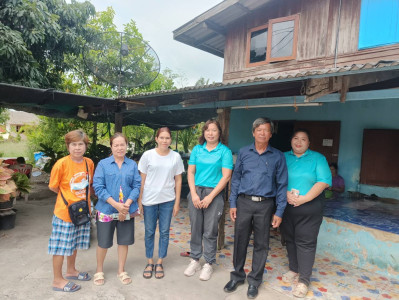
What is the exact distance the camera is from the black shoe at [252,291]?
2733 millimetres

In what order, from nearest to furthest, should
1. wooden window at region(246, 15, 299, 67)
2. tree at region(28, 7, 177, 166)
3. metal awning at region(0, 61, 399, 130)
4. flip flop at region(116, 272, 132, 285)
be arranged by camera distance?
metal awning at region(0, 61, 399, 130), flip flop at region(116, 272, 132, 285), wooden window at region(246, 15, 299, 67), tree at region(28, 7, 177, 166)

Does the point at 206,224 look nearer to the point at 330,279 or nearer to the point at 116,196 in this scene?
the point at 116,196

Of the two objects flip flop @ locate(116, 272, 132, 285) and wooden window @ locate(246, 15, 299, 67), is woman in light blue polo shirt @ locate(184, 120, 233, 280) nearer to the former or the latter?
flip flop @ locate(116, 272, 132, 285)

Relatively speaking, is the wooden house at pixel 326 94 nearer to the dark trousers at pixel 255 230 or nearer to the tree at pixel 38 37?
the dark trousers at pixel 255 230

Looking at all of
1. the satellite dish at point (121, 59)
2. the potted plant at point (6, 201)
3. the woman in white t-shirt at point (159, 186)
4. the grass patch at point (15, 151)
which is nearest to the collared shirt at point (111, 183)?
the woman in white t-shirt at point (159, 186)

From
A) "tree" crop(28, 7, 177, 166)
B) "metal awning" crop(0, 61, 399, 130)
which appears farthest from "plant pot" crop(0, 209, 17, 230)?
"tree" crop(28, 7, 177, 166)

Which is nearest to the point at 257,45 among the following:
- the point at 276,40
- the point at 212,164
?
the point at 276,40

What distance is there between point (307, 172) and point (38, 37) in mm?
8351

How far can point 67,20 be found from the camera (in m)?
9.18

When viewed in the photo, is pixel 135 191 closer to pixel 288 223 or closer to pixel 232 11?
pixel 288 223

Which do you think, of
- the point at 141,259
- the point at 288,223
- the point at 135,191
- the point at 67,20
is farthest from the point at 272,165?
the point at 67,20

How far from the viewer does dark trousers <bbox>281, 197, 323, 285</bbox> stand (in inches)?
108

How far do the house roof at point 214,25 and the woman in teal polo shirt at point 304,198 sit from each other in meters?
5.13

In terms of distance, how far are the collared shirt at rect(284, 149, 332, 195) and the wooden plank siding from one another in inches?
146
